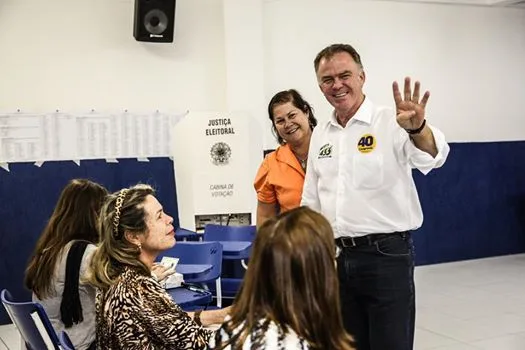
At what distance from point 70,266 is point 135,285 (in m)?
0.84

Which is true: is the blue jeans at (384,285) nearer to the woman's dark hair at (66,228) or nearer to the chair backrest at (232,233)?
Result: the woman's dark hair at (66,228)

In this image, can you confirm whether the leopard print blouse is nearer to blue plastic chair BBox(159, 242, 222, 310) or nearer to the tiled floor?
blue plastic chair BBox(159, 242, 222, 310)

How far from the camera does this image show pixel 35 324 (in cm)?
236

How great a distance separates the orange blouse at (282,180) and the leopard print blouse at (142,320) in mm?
1070

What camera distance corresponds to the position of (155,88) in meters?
6.35

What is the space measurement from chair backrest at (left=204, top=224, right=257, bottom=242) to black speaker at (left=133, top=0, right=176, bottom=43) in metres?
2.01

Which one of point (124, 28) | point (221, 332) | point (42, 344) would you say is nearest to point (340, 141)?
point (221, 332)

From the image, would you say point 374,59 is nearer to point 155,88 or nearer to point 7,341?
point 155,88

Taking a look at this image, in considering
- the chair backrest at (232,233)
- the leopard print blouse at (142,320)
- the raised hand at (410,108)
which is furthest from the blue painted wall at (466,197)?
the raised hand at (410,108)

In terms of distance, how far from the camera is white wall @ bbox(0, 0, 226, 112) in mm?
5867

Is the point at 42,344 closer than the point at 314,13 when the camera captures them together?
Yes

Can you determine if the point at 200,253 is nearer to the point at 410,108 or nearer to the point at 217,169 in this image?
the point at 217,169

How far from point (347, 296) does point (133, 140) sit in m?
4.16

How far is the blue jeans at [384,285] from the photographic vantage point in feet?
7.75
